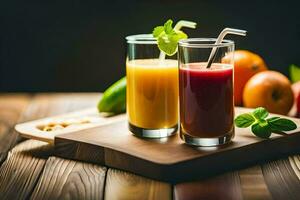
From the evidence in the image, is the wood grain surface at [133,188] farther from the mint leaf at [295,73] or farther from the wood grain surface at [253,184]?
the mint leaf at [295,73]

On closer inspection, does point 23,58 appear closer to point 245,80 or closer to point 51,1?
point 51,1

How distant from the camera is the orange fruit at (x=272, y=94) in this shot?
1856 millimetres

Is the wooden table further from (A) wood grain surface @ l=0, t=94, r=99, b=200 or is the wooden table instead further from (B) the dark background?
(B) the dark background

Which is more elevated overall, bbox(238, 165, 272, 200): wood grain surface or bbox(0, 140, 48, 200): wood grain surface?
bbox(238, 165, 272, 200): wood grain surface

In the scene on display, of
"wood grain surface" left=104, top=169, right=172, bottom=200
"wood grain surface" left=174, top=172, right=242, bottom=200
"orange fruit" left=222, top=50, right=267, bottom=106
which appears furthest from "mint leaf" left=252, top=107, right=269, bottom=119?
"orange fruit" left=222, top=50, right=267, bottom=106

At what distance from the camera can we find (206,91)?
4.51ft

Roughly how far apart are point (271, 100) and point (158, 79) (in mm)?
Answer: 520

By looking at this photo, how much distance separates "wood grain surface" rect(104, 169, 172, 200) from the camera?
119 centimetres

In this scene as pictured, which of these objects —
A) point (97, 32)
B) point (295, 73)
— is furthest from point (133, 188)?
point (97, 32)

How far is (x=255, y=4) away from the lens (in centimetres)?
279

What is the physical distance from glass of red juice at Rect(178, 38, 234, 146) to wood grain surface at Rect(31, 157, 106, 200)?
9.7 inches

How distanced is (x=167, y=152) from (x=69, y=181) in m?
0.23

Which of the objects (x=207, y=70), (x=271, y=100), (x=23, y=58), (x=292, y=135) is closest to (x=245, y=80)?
(x=271, y=100)

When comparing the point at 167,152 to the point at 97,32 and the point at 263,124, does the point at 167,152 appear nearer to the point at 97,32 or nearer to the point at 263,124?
the point at 263,124
